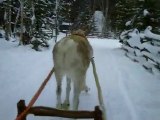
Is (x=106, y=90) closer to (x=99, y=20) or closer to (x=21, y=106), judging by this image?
(x=21, y=106)

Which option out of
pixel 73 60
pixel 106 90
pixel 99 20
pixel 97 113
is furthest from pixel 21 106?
pixel 99 20

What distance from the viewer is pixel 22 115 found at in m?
3.50

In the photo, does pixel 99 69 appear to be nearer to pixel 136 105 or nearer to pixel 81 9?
pixel 136 105

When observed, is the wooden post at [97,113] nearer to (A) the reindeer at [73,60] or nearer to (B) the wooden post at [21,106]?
(B) the wooden post at [21,106]

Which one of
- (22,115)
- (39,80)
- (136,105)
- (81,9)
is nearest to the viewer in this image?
(22,115)

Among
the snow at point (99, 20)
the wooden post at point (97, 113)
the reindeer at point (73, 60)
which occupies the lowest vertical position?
the snow at point (99, 20)

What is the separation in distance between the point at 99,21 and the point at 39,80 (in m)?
44.5

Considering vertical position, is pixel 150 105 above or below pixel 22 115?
below

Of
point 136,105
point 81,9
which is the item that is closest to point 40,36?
point 136,105

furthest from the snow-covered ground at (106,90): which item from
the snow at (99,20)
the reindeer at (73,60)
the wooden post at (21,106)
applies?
the snow at (99,20)

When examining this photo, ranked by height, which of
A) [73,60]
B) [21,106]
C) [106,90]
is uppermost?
[73,60]

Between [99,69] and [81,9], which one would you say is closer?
[99,69]

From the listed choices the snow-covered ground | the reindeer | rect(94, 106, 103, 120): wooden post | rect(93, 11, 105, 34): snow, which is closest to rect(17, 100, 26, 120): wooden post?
rect(94, 106, 103, 120): wooden post

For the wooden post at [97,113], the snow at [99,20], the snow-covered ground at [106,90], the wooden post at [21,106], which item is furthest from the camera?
the snow at [99,20]
